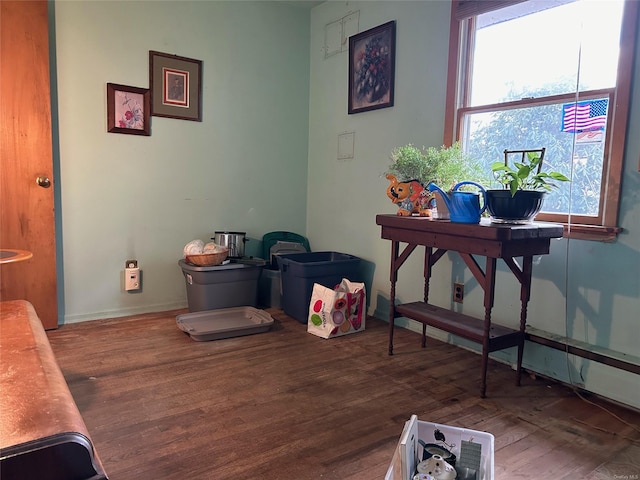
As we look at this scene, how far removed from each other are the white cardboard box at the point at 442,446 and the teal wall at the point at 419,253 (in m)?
1.12

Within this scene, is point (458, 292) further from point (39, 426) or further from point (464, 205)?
point (39, 426)

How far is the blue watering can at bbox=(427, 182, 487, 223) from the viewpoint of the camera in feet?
6.99

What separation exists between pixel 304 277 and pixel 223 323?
0.62 m

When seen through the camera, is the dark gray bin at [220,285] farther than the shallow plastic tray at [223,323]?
Yes

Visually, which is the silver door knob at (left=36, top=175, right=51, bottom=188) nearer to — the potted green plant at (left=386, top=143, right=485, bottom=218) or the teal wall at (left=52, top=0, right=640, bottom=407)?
the teal wall at (left=52, top=0, right=640, bottom=407)

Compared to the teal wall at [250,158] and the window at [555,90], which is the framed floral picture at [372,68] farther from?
the window at [555,90]

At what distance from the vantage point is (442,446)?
4.71ft

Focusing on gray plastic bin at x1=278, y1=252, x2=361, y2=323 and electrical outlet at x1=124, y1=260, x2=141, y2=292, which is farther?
electrical outlet at x1=124, y1=260, x2=141, y2=292

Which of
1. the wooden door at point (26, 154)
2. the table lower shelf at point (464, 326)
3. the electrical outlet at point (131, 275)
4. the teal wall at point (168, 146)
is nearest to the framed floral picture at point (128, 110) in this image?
the teal wall at point (168, 146)

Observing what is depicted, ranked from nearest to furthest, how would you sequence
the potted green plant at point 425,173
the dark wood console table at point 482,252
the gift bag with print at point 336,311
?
the dark wood console table at point 482,252, the potted green plant at point 425,173, the gift bag with print at point 336,311

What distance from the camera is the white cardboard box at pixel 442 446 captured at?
1.27 m

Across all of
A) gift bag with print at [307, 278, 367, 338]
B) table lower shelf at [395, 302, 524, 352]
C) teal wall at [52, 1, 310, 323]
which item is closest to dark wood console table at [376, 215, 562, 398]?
table lower shelf at [395, 302, 524, 352]

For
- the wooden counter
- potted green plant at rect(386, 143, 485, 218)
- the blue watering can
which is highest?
potted green plant at rect(386, 143, 485, 218)

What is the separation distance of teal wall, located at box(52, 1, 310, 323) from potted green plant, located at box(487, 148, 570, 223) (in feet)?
7.16
